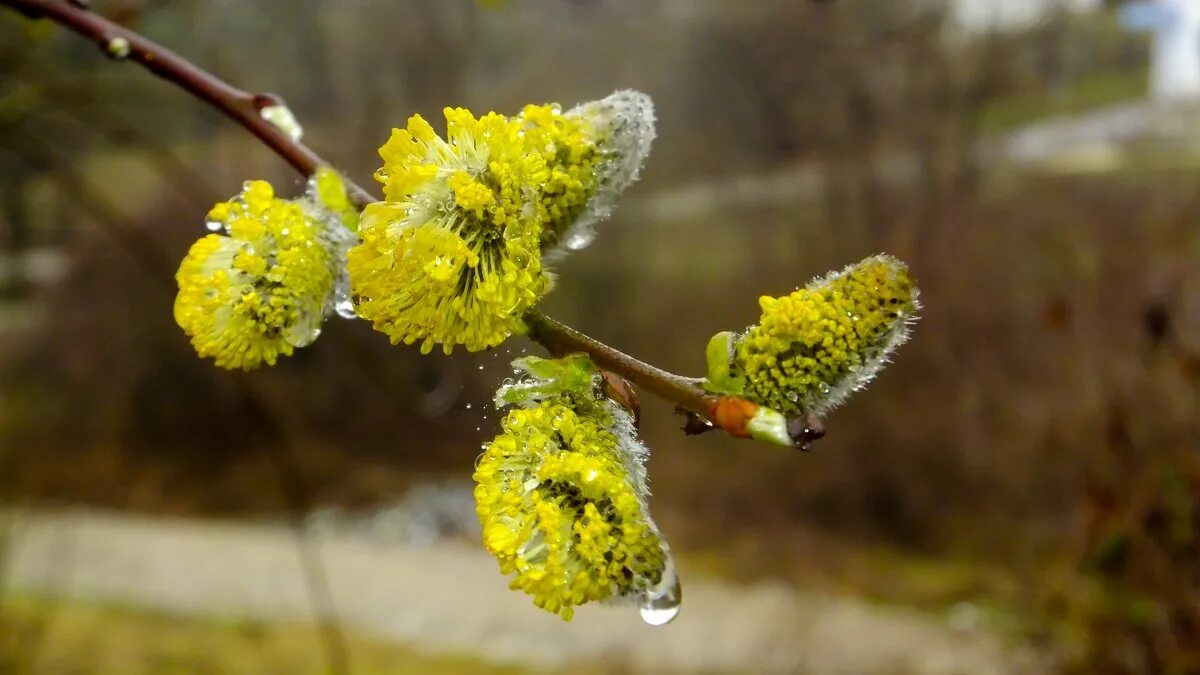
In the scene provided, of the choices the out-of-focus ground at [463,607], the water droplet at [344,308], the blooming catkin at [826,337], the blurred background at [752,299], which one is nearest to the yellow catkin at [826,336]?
the blooming catkin at [826,337]

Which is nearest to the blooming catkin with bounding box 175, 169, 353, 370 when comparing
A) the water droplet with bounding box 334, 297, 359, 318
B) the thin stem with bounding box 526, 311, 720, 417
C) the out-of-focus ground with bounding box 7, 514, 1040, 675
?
the water droplet with bounding box 334, 297, 359, 318

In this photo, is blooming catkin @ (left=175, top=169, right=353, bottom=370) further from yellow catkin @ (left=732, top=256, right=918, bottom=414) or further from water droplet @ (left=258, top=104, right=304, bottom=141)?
yellow catkin @ (left=732, top=256, right=918, bottom=414)

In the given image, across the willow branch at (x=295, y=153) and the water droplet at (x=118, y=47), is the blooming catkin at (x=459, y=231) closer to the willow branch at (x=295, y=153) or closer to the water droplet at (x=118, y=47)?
the willow branch at (x=295, y=153)

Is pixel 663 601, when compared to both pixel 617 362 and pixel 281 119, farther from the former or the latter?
pixel 281 119

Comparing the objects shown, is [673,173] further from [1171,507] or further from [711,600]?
[1171,507]

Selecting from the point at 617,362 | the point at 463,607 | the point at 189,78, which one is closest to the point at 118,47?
the point at 189,78

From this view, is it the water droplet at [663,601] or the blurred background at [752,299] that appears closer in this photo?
the water droplet at [663,601]
